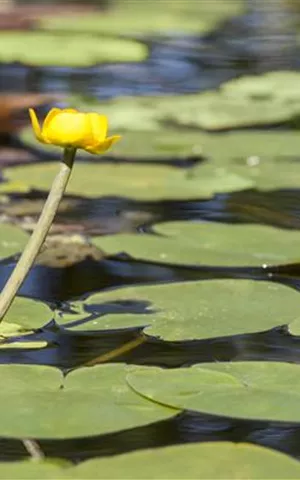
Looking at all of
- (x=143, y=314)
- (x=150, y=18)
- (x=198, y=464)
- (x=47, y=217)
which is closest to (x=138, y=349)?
(x=143, y=314)

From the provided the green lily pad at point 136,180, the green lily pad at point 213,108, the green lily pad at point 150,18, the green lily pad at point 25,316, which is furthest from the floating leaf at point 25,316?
the green lily pad at point 150,18

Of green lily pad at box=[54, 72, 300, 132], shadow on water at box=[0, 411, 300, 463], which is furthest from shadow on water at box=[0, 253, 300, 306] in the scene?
green lily pad at box=[54, 72, 300, 132]

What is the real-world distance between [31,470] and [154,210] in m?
0.89

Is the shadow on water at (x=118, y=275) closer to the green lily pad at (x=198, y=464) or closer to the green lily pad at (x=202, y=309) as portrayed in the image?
the green lily pad at (x=202, y=309)

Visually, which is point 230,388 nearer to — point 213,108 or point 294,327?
point 294,327

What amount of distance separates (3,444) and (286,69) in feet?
6.74

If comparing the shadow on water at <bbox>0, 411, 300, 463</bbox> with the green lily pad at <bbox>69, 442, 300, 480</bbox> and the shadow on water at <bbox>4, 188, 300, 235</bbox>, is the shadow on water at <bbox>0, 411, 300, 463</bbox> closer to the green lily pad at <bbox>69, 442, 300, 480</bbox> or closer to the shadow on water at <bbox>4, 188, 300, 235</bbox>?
the green lily pad at <bbox>69, 442, 300, 480</bbox>

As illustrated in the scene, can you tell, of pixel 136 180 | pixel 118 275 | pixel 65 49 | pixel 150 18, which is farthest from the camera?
pixel 150 18

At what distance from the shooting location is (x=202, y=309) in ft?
4.09

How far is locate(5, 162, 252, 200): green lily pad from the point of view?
5.96ft

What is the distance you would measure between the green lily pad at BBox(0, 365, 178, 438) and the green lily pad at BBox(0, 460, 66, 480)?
41 millimetres

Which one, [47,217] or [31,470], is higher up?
[47,217]

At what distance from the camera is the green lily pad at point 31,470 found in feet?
2.85

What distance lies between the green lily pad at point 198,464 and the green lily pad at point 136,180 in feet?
2.99
